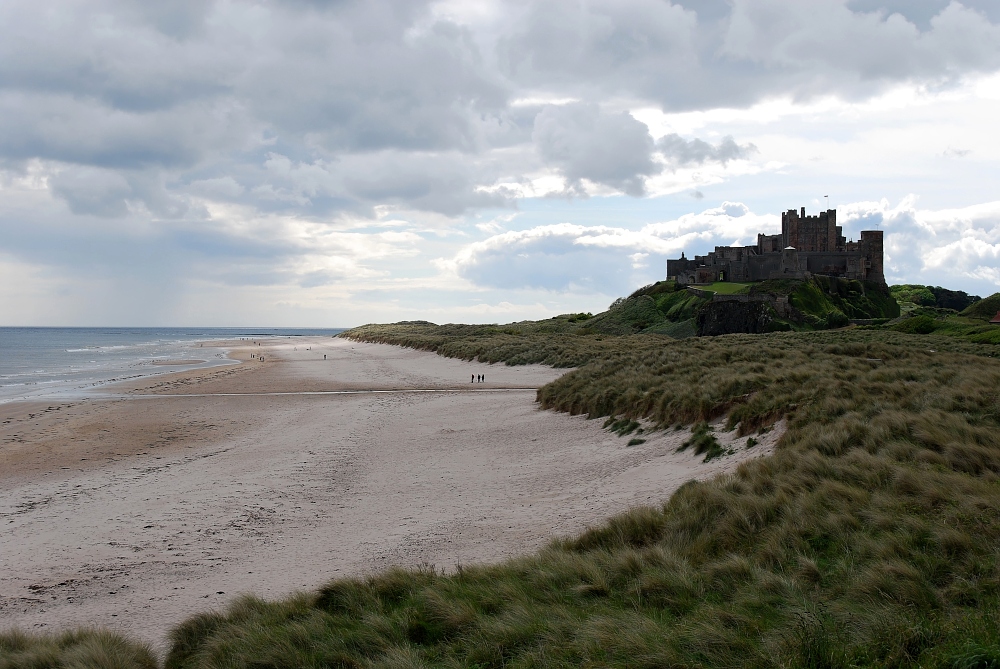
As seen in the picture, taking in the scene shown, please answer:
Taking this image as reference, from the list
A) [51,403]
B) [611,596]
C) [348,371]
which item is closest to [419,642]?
[611,596]

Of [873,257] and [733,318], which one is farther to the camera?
[873,257]

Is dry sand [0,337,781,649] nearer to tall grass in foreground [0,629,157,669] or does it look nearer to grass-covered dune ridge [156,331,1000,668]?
tall grass in foreground [0,629,157,669]

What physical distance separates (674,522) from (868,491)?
2135 millimetres

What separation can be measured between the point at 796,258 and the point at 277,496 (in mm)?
71929

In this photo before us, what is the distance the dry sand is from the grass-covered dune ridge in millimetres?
1277

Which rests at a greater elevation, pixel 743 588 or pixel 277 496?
pixel 743 588

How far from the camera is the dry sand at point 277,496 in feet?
25.3

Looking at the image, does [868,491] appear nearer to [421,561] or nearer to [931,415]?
[931,415]

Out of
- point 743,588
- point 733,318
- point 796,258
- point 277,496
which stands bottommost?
point 277,496

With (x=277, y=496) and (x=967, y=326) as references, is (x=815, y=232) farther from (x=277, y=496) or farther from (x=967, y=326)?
(x=277, y=496)

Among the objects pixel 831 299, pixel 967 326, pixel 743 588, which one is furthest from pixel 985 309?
pixel 743 588

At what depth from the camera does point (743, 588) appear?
539 centimetres

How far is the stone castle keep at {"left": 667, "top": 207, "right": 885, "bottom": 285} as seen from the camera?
238 feet

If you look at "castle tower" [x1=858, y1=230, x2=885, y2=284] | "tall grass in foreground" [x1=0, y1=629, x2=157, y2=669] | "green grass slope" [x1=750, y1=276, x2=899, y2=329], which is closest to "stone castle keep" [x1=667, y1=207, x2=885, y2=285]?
"castle tower" [x1=858, y1=230, x2=885, y2=284]
